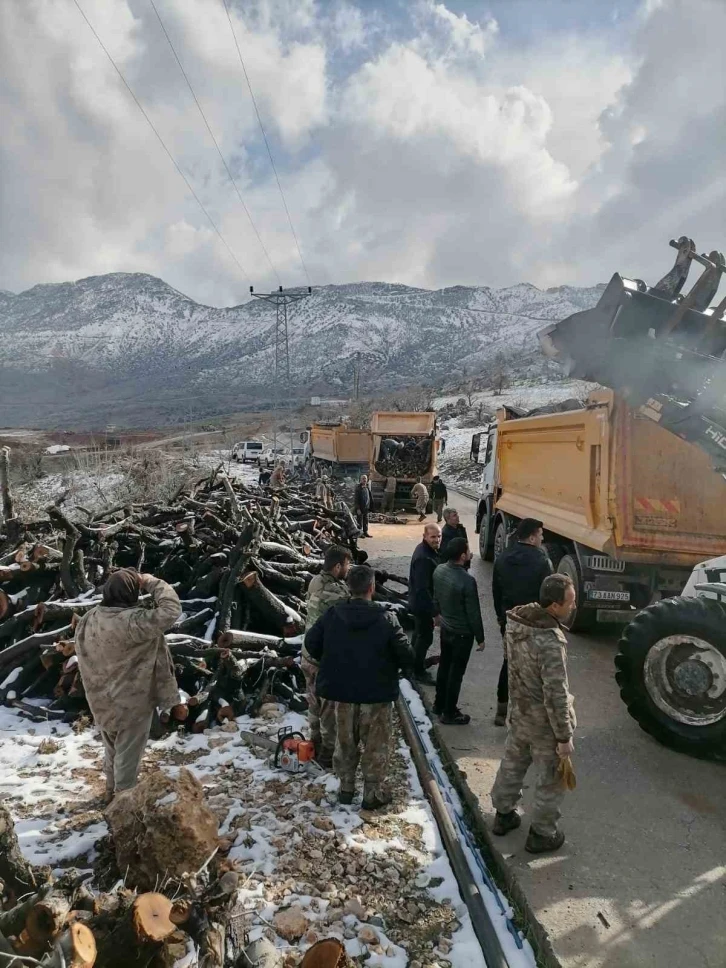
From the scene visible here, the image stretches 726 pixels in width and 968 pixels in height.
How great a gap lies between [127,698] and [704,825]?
379cm

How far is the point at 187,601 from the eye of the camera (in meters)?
7.07

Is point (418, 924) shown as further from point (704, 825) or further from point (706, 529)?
point (706, 529)

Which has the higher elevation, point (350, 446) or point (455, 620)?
point (350, 446)

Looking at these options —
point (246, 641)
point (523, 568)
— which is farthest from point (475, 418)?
point (523, 568)

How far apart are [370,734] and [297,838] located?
747 millimetres

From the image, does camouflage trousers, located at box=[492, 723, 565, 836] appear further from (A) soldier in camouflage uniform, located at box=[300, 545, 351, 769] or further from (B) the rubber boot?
(A) soldier in camouflage uniform, located at box=[300, 545, 351, 769]

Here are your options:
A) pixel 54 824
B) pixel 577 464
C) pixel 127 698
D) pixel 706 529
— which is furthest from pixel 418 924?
pixel 577 464

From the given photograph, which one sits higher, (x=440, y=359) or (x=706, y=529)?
→ (x=440, y=359)

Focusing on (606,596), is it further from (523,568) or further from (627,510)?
(523,568)

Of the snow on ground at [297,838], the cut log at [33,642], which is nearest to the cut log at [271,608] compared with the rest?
the snow on ground at [297,838]

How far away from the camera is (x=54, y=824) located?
12.3 ft

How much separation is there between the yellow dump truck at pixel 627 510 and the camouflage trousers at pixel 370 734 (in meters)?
3.47

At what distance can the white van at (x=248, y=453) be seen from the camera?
116ft

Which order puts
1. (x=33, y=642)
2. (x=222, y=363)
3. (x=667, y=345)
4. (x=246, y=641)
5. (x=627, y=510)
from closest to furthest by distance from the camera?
(x=667, y=345) < (x=33, y=642) < (x=246, y=641) < (x=627, y=510) < (x=222, y=363)
